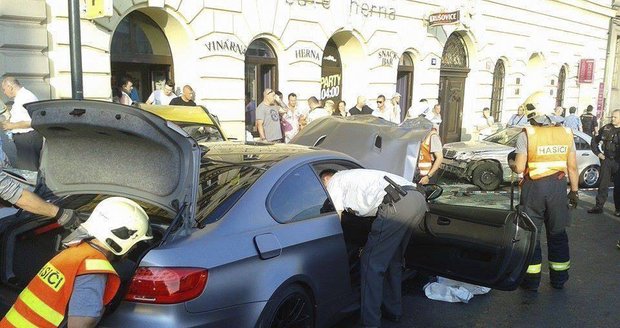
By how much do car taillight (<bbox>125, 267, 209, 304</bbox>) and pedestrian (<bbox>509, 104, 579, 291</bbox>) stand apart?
3.53 metres

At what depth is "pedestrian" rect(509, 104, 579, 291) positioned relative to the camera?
4746mm

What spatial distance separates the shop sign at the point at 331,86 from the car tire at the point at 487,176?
4776 mm

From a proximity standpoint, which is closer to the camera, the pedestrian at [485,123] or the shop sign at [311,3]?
the shop sign at [311,3]

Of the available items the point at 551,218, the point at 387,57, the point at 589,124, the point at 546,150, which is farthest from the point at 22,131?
the point at 589,124

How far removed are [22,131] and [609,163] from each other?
9027 millimetres

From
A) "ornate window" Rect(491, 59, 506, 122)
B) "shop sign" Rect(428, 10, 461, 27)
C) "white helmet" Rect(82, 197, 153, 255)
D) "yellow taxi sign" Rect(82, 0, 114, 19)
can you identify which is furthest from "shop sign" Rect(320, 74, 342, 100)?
"white helmet" Rect(82, 197, 153, 255)

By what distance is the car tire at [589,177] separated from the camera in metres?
11.1

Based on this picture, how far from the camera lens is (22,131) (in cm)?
704

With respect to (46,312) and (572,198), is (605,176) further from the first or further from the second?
(46,312)

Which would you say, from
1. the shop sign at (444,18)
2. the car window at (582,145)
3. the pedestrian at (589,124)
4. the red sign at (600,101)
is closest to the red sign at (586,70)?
the red sign at (600,101)

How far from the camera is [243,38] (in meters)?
10.6

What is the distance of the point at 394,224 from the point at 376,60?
1077 centimetres

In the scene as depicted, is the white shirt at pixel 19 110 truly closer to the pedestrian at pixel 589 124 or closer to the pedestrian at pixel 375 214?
the pedestrian at pixel 375 214

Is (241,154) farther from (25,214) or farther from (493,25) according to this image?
(493,25)
